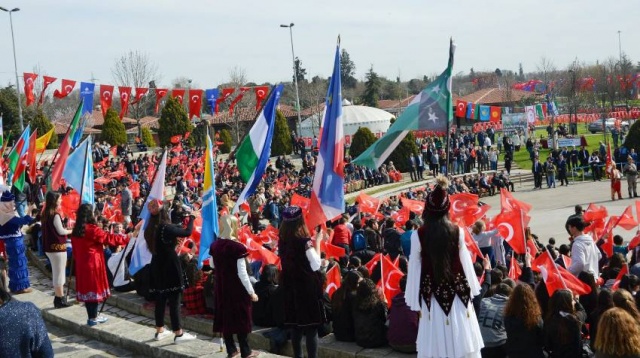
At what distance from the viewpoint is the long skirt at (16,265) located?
1090 centimetres

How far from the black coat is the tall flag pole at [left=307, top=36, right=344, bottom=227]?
1320 millimetres

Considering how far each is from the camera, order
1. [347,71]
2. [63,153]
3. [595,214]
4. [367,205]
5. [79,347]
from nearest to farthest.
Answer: [79,347] → [63,153] → [595,214] → [367,205] → [347,71]

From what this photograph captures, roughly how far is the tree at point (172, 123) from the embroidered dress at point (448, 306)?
4473 centimetres

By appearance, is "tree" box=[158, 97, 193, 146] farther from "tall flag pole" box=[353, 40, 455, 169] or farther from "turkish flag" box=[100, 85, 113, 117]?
"tall flag pole" box=[353, 40, 455, 169]

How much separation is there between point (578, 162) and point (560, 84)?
5942cm

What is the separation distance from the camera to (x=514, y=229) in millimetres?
11250

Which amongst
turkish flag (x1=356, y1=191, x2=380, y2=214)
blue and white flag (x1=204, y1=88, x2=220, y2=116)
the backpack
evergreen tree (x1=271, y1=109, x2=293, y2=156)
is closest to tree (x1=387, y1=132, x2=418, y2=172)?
blue and white flag (x1=204, y1=88, x2=220, y2=116)

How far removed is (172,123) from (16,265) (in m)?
39.3

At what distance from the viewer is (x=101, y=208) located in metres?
18.3

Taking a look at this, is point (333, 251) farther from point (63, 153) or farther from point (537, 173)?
point (537, 173)

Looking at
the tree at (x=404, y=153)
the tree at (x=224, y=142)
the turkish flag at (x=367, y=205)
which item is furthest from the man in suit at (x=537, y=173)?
the tree at (x=224, y=142)

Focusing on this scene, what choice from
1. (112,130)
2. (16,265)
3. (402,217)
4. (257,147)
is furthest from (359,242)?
(112,130)

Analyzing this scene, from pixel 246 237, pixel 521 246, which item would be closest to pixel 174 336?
pixel 246 237

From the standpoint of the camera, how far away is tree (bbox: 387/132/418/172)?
36062 mm
